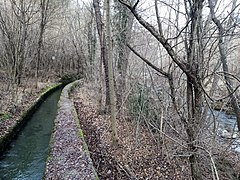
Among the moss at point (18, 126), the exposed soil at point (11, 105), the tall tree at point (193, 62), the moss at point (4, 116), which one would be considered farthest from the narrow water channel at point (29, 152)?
the tall tree at point (193, 62)

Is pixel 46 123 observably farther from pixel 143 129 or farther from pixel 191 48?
pixel 191 48

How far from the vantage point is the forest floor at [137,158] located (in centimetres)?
569

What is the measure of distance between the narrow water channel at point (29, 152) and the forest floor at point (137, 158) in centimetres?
153

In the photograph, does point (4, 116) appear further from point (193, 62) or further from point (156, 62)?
point (193, 62)

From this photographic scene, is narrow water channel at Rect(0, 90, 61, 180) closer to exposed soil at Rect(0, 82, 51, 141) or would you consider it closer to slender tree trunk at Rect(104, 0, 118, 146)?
exposed soil at Rect(0, 82, 51, 141)

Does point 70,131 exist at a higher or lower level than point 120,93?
lower

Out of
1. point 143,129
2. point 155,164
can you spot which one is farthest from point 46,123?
point 155,164

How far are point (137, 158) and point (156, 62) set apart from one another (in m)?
2.89

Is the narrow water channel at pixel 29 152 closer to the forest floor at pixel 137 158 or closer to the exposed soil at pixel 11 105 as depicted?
the exposed soil at pixel 11 105

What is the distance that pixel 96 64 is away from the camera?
43.3ft

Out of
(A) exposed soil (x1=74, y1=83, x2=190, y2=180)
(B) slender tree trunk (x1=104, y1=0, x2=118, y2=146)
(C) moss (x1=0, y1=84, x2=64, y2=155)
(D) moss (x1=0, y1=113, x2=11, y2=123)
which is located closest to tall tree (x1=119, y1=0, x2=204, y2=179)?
(A) exposed soil (x1=74, y1=83, x2=190, y2=180)

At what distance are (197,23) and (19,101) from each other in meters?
11.1

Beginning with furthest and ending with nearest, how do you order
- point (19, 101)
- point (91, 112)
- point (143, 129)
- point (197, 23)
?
point (19, 101) < point (91, 112) < point (143, 129) < point (197, 23)

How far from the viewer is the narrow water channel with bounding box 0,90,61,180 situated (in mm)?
6395
